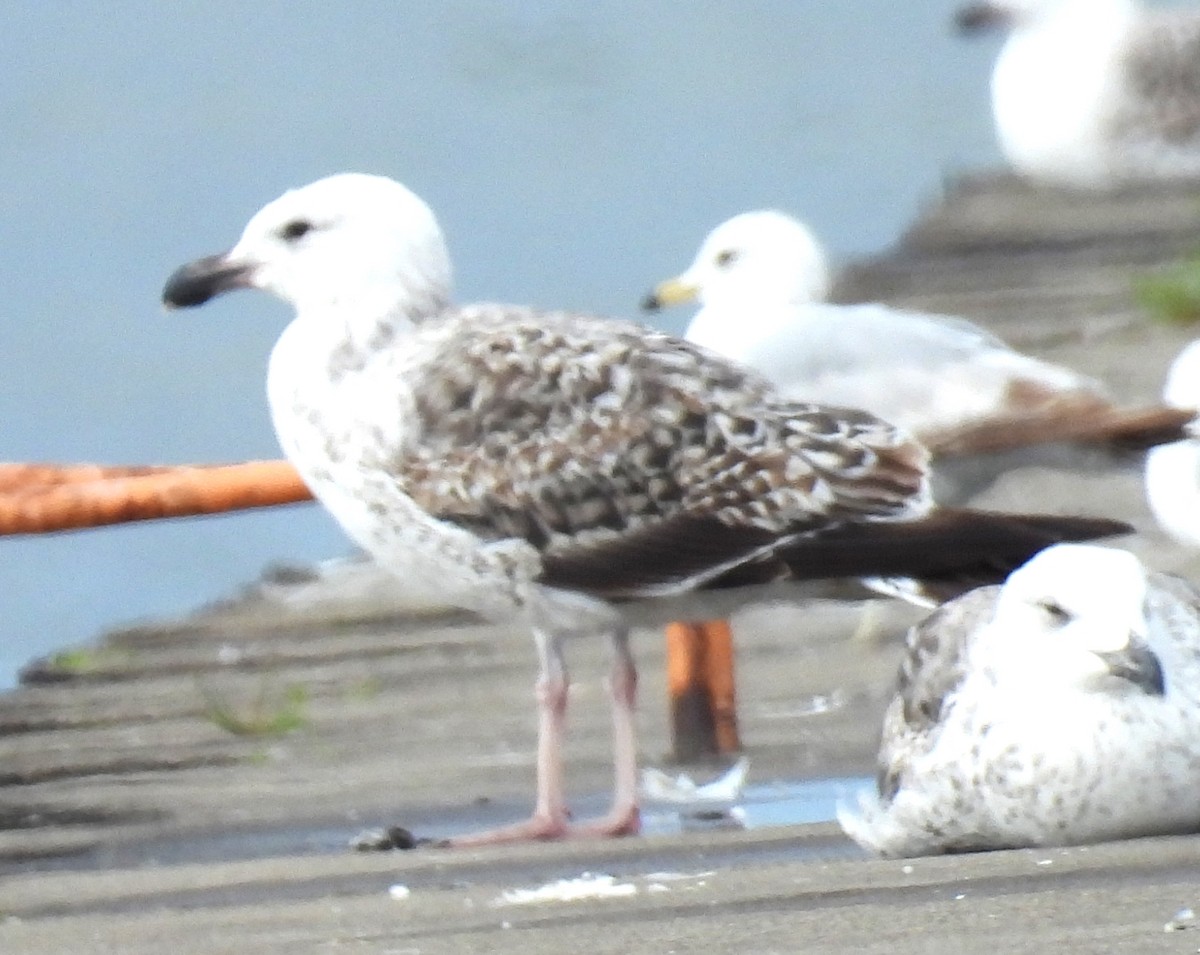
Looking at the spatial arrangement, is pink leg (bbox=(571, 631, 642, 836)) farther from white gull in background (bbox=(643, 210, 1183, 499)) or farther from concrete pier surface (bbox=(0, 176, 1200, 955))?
white gull in background (bbox=(643, 210, 1183, 499))

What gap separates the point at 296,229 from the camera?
6301mm

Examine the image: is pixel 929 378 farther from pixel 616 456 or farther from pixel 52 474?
pixel 52 474

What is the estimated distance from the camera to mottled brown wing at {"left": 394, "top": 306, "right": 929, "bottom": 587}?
5.79 meters

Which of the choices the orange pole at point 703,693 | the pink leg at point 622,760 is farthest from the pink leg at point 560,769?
the orange pole at point 703,693

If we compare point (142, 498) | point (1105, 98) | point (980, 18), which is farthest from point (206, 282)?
point (980, 18)

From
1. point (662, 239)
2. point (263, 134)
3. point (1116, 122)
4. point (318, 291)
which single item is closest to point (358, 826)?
point (318, 291)

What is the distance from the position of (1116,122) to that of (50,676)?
7615 millimetres

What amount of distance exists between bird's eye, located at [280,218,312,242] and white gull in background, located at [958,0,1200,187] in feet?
29.2

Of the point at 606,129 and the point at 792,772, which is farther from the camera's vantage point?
the point at 606,129

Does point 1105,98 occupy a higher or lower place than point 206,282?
higher

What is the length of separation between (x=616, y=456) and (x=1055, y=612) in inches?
48.4

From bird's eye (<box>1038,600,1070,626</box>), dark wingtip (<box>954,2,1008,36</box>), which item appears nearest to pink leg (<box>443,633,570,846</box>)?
bird's eye (<box>1038,600,1070,626</box>)

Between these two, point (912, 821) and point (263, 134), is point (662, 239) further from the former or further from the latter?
point (912, 821)

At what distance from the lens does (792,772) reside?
20.0 feet
